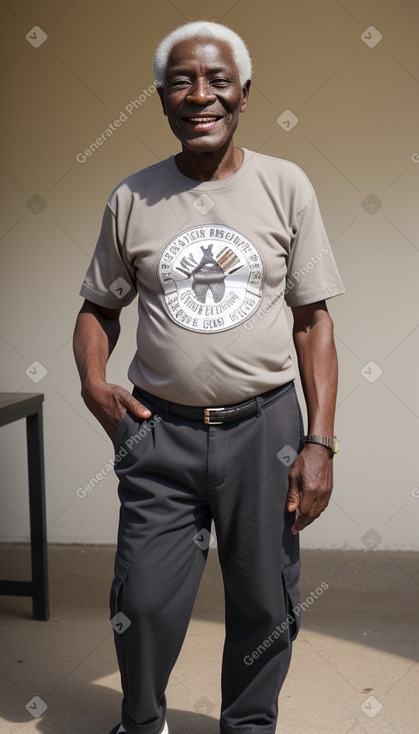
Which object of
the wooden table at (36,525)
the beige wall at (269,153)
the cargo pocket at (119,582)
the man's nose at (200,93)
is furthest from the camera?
the beige wall at (269,153)

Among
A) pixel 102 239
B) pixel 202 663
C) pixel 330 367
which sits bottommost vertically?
pixel 202 663

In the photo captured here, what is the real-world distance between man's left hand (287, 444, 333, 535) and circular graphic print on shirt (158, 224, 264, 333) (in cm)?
35

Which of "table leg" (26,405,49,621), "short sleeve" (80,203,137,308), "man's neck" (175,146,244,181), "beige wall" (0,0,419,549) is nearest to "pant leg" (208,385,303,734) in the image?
"short sleeve" (80,203,137,308)

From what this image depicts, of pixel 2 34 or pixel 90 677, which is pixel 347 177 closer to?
pixel 2 34

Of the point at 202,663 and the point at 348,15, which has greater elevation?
the point at 348,15

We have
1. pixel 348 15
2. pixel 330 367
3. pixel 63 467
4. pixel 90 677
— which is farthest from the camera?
pixel 63 467

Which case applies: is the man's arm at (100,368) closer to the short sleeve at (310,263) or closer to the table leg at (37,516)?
the short sleeve at (310,263)

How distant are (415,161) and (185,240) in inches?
→ 94.2

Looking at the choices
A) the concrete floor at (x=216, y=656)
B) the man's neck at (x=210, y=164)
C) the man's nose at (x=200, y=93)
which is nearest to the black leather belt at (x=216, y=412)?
the man's neck at (x=210, y=164)

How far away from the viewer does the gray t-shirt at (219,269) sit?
2.01m

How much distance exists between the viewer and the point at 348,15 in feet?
13.3

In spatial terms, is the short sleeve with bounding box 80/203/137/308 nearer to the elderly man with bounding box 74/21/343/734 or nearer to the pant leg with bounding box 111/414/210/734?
the elderly man with bounding box 74/21/343/734

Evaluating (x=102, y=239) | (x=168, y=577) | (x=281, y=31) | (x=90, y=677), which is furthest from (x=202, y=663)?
(x=281, y=31)

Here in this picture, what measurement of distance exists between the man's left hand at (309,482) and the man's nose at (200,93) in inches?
31.1
